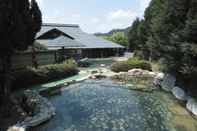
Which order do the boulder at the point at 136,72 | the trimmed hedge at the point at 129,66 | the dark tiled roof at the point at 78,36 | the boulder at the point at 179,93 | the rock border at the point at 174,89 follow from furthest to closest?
the dark tiled roof at the point at 78,36, the trimmed hedge at the point at 129,66, the boulder at the point at 136,72, the boulder at the point at 179,93, the rock border at the point at 174,89

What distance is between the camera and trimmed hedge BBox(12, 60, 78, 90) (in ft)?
49.5

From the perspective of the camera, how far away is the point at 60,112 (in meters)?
11.3

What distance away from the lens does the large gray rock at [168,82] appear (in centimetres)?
1642

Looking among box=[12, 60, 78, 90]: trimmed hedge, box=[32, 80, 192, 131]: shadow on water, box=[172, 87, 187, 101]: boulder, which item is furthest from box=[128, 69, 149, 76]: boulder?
box=[172, 87, 187, 101]: boulder

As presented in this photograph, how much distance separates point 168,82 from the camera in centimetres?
1703

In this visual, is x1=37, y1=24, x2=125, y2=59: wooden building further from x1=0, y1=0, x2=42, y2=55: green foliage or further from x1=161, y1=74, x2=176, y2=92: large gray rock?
x1=0, y1=0, x2=42, y2=55: green foliage

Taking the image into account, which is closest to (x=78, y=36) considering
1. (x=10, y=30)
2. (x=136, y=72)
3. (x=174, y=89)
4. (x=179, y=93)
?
(x=136, y=72)

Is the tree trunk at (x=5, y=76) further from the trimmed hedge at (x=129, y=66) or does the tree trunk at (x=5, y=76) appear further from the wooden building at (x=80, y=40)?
the wooden building at (x=80, y=40)

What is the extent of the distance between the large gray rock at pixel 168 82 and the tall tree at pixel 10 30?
9.58m

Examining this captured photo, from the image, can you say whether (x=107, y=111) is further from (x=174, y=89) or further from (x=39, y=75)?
(x=39, y=75)

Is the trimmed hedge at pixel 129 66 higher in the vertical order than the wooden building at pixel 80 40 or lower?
lower

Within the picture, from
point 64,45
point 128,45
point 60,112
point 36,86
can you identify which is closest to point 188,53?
point 60,112

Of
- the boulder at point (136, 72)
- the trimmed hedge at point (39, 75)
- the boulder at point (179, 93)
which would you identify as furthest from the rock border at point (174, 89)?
the trimmed hedge at point (39, 75)

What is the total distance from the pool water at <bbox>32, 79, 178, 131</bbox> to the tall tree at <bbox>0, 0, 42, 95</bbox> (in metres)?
2.98
